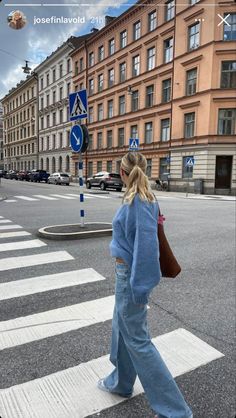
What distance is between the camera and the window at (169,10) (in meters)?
30.4

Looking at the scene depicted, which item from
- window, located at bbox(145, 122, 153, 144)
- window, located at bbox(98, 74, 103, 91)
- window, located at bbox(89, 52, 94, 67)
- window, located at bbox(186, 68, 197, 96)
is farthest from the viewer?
window, located at bbox(89, 52, 94, 67)

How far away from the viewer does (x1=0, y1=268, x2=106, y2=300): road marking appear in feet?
15.3

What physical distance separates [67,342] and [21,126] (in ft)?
246

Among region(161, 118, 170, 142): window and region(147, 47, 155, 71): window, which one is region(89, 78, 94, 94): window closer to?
region(147, 47, 155, 71): window

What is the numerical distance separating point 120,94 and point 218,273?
36259 mm

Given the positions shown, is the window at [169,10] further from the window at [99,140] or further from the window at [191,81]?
the window at [99,140]

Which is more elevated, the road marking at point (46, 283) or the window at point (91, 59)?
the window at point (91, 59)

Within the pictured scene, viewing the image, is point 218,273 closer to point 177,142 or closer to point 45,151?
point 177,142

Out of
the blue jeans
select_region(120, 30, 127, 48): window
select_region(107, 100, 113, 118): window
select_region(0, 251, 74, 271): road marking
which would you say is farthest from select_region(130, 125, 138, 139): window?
the blue jeans

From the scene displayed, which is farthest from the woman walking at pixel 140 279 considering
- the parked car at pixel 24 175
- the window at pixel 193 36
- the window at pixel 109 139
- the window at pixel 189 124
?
the parked car at pixel 24 175

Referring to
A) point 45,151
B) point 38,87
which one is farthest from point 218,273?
point 38,87

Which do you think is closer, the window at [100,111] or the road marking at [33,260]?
the road marking at [33,260]

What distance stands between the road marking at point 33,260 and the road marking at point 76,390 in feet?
10.6

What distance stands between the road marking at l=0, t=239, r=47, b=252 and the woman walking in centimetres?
512
